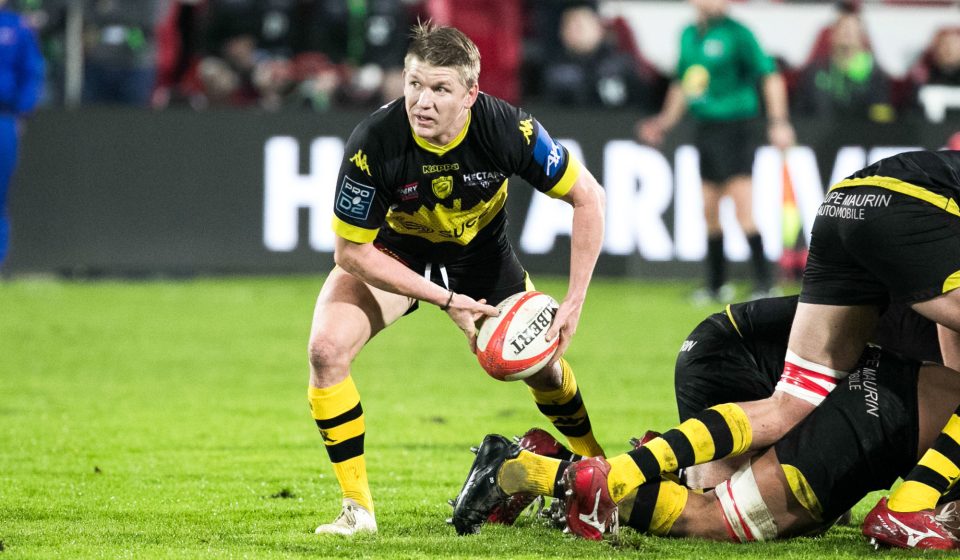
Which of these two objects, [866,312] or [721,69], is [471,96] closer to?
[866,312]

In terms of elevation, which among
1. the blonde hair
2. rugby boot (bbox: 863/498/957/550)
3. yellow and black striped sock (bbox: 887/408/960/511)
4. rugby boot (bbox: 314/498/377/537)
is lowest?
rugby boot (bbox: 314/498/377/537)

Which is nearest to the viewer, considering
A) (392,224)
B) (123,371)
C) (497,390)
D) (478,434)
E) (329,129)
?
(392,224)

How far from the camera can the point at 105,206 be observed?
13211mm

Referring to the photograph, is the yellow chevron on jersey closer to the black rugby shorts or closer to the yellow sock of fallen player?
the yellow sock of fallen player

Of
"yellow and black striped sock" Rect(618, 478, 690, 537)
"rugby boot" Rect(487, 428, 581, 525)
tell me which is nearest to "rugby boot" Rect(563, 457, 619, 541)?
"yellow and black striped sock" Rect(618, 478, 690, 537)

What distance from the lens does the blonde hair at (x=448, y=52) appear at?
486 cm

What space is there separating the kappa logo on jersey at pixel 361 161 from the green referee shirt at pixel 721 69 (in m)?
7.68

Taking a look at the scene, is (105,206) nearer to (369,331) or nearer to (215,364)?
(215,364)

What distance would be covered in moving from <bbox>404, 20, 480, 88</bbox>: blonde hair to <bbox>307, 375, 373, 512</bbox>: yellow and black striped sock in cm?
118

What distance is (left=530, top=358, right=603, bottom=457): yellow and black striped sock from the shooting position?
18.3 feet

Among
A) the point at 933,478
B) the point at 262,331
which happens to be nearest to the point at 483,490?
the point at 933,478

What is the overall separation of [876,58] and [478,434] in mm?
9858

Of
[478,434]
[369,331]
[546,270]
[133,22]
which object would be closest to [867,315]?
[369,331]

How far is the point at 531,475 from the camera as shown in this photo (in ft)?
15.4
